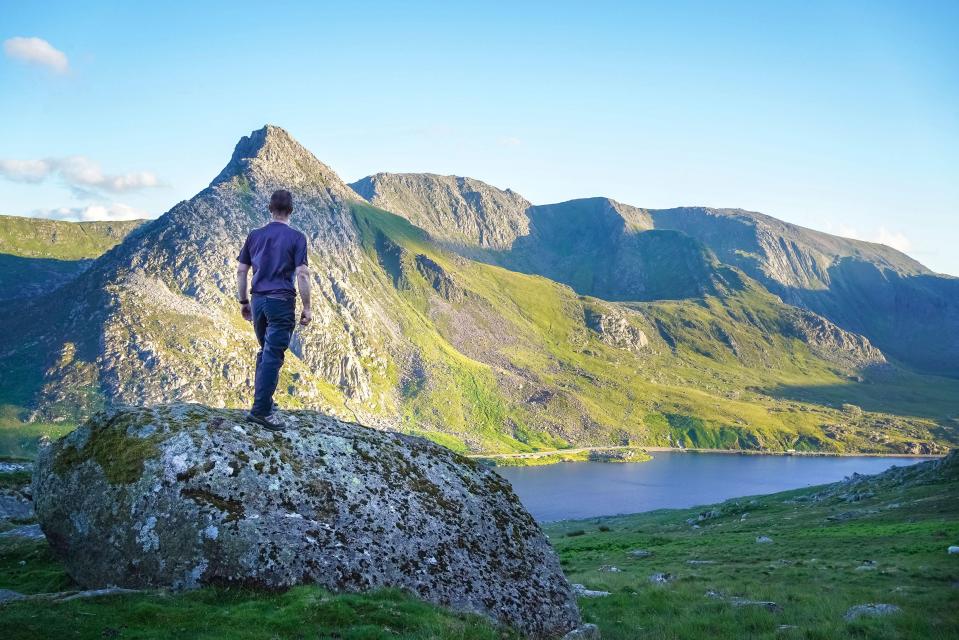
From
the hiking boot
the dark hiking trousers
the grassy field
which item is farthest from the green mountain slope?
the dark hiking trousers

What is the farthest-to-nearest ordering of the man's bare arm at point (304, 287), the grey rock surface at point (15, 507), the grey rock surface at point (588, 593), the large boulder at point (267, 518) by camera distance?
the grey rock surface at point (15, 507) < the grey rock surface at point (588, 593) < the man's bare arm at point (304, 287) < the large boulder at point (267, 518)

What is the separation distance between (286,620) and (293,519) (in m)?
2.98

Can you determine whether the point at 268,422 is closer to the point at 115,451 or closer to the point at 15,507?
the point at 115,451

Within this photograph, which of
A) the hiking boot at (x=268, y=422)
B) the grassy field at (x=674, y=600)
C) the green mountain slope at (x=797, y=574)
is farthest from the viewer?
the green mountain slope at (x=797, y=574)

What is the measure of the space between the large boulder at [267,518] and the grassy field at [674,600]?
84cm

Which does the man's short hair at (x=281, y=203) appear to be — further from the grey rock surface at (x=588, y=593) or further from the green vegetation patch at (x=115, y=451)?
the grey rock surface at (x=588, y=593)

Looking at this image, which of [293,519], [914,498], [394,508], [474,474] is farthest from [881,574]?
[914,498]

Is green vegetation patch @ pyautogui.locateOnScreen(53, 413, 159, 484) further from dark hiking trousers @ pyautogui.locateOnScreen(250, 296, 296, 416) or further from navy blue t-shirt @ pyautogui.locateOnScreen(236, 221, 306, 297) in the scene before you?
navy blue t-shirt @ pyautogui.locateOnScreen(236, 221, 306, 297)

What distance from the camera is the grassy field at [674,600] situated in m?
11.3

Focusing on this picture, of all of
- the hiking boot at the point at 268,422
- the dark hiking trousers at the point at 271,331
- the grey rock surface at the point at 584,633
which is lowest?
the grey rock surface at the point at 584,633

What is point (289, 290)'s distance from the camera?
49.6 ft

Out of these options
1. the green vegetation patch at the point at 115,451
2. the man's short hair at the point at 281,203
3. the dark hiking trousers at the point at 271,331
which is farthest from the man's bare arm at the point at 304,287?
the green vegetation patch at the point at 115,451

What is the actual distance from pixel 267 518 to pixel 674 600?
47.7 ft

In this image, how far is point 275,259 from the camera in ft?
49.0
